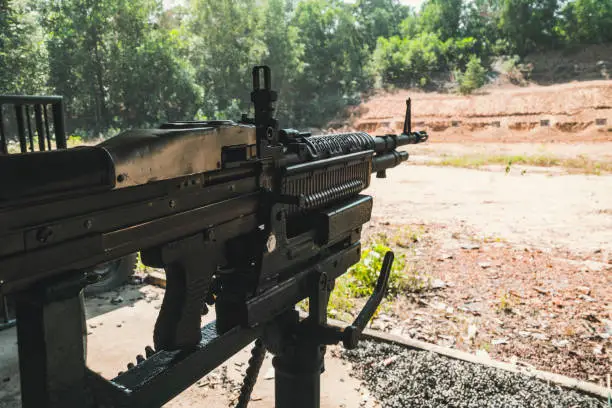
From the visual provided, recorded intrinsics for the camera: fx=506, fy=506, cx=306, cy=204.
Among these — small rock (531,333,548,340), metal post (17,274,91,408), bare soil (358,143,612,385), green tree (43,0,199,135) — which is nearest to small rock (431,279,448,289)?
bare soil (358,143,612,385)

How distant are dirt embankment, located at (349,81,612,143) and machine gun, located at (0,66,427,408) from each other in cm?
2424

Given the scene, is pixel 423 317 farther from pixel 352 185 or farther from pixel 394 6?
pixel 394 6

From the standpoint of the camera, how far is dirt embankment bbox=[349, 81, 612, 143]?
79.9 feet

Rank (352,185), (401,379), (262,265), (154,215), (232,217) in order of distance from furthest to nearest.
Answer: (401,379)
(352,185)
(262,265)
(232,217)
(154,215)

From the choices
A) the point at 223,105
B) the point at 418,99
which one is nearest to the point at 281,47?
the point at 223,105

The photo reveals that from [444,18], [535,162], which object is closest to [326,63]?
[444,18]

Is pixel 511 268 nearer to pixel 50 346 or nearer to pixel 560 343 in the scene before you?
pixel 560 343

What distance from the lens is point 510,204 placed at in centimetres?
1053

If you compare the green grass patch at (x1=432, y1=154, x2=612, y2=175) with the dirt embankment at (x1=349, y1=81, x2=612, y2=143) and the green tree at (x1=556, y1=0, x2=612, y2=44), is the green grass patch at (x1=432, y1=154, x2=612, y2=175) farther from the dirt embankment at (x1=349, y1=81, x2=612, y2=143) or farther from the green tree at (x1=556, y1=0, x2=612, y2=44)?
the green tree at (x1=556, y1=0, x2=612, y2=44)

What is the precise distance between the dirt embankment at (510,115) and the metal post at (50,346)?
2528 cm

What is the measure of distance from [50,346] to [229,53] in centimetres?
3115

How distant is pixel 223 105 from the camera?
29.9 m

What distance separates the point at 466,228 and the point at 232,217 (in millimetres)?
7397

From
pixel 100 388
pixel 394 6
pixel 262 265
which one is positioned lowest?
pixel 100 388
